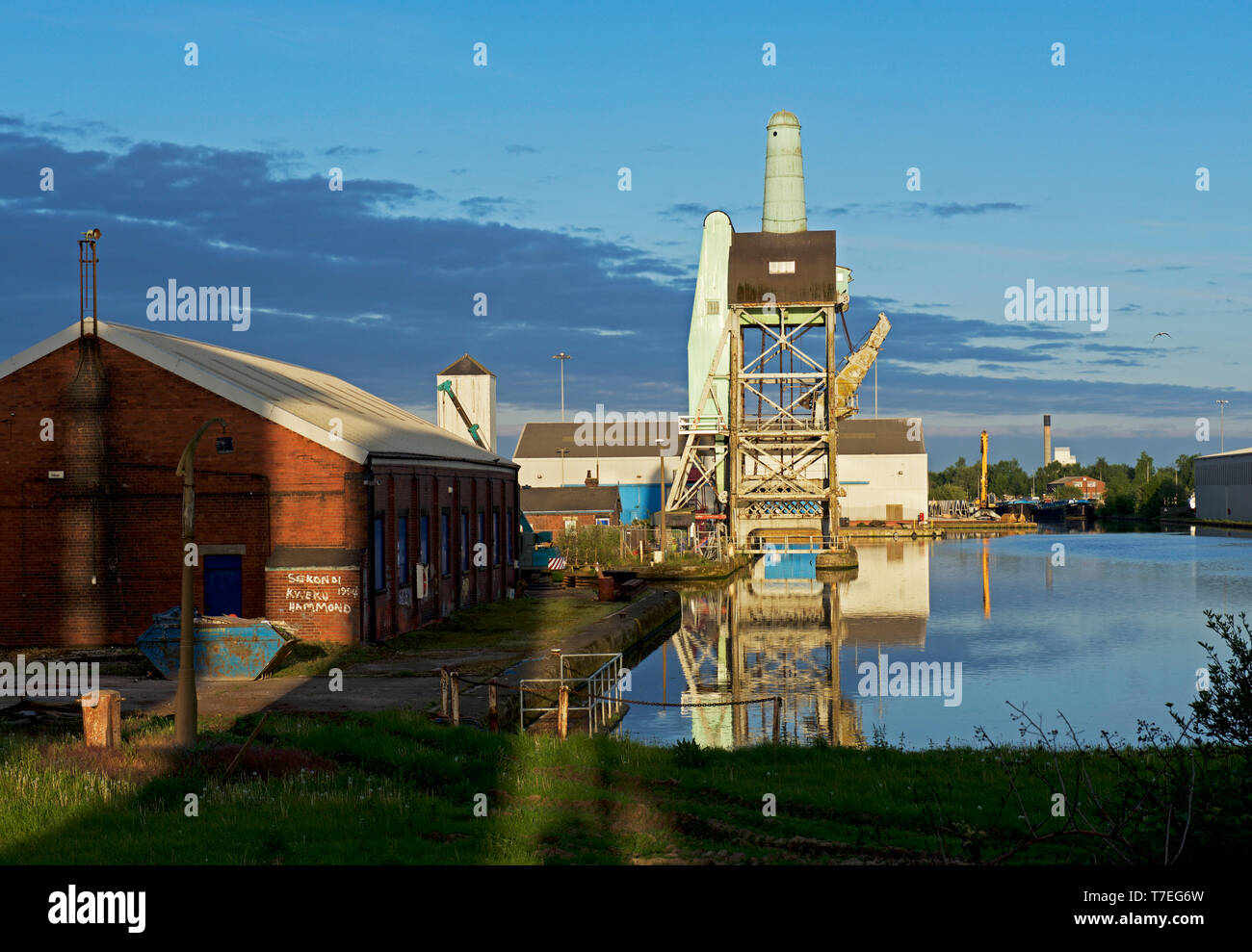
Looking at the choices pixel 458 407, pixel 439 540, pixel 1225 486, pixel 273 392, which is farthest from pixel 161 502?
pixel 1225 486

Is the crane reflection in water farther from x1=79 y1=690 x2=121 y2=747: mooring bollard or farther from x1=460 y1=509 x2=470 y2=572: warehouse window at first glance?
x1=79 y1=690 x2=121 y2=747: mooring bollard

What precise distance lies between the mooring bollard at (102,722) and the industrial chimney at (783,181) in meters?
61.2

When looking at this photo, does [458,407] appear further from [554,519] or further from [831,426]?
[831,426]

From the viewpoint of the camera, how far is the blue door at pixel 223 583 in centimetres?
2717

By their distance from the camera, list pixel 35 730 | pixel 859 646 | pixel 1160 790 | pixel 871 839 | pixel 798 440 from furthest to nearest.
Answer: pixel 798 440
pixel 859 646
pixel 35 730
pixel 871 839
pixel 1160 790

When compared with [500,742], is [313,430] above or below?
above

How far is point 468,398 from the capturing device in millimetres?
70812

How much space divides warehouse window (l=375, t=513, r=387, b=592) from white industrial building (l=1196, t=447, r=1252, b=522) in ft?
392

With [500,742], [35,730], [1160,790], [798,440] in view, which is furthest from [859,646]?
[798,440]

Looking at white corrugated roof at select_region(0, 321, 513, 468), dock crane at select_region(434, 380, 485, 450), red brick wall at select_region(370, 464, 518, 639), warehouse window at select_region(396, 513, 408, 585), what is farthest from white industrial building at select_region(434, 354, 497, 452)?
warehouse window at select_region(396, 513, 408, 585)

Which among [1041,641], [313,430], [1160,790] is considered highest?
[313,430]
